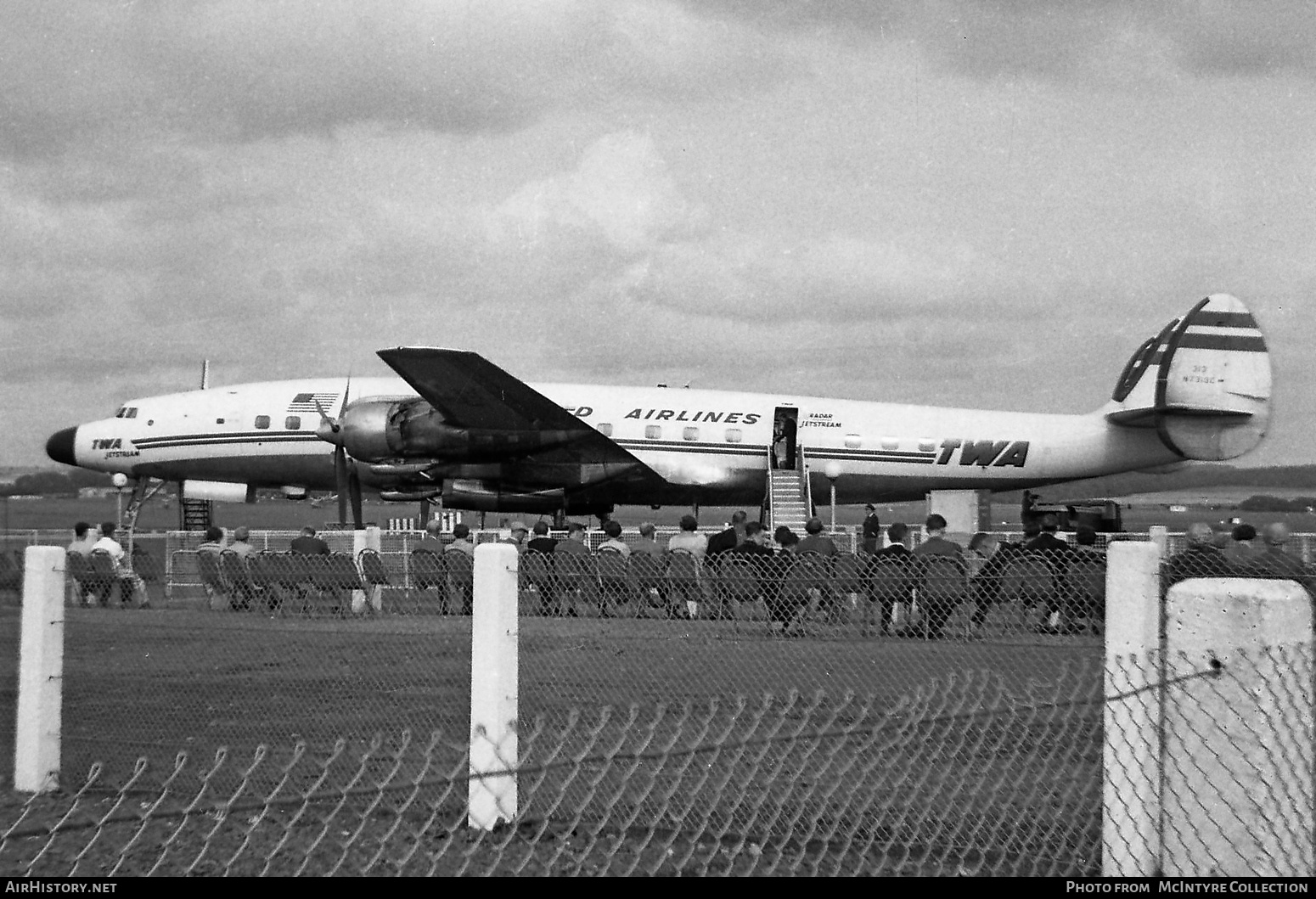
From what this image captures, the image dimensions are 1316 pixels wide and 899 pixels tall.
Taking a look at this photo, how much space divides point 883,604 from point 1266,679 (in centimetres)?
365

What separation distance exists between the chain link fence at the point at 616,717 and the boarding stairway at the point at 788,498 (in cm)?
1549

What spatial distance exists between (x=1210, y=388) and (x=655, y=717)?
80.4 feet

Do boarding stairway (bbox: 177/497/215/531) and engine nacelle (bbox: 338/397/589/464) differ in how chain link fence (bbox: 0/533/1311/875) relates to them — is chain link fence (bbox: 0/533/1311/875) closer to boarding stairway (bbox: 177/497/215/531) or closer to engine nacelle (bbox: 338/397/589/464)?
engine nacelle (bbox: 338/397/589/464)

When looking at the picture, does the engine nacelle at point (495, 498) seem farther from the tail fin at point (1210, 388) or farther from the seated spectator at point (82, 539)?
the tail fin at point (1210, 388)

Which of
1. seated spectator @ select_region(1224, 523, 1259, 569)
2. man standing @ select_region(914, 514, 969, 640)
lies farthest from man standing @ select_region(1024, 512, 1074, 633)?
seated spectator @ select_region(1224, 523, 1259, 569)

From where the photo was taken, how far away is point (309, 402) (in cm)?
3020

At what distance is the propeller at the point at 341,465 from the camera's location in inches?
1125

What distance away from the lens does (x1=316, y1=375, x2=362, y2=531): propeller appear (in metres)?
28.6

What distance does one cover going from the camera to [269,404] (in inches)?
1192

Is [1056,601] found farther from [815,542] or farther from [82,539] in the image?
[82,539]

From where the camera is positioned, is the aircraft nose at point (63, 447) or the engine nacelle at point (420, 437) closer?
the engine nacelle at point (420, 437)

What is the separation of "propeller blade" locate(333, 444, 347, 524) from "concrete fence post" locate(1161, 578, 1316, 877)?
2533 cm

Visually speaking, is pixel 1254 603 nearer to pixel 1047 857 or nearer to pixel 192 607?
pixel 1047 857

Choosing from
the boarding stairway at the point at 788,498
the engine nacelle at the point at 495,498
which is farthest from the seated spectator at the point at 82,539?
the boarding stairway at the point at 788,498
